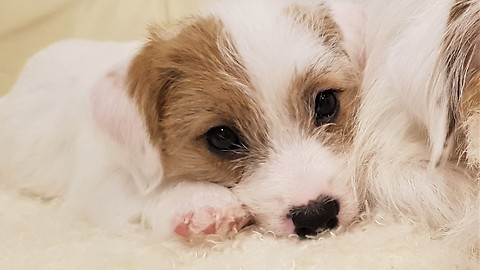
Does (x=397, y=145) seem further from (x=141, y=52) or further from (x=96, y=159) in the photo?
(x=96, y=159)

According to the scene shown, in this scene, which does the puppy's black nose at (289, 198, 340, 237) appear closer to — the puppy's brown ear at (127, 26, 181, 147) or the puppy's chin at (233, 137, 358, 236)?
the puppy's chin at (233, 137, 358, 236)

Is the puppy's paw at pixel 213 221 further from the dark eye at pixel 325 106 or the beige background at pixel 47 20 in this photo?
the beige background at pixel 47 20

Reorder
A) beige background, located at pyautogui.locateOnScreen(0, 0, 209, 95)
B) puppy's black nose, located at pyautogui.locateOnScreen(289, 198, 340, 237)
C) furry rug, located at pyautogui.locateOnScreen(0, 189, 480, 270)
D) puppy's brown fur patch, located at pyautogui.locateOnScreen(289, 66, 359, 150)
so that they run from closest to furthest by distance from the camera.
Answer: furry rug, located at pyautogui.locateOnScreen(0, 189, 480, 270), puppy's black nose, located at pyautogui.locateOnScreen(289, 198, 340, 237), puppy's brown fur patch, located at pyautogui.locateOnScreen(289, 66, 359, 150), beige background, located at pyautogui.locateOnScreen(0, 0, 209, 95)

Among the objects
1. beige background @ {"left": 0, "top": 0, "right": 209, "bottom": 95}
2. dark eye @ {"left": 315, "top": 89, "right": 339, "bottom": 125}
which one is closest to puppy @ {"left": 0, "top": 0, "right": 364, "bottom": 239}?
dark eye @ {"left": 315, "top": 89, "right": 339, "bottom": 125}

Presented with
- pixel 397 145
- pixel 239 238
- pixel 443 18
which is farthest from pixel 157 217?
pixel 443 18

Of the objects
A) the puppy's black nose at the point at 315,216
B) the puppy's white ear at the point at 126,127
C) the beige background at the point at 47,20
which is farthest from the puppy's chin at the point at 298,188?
the beige background at the point at 47,20

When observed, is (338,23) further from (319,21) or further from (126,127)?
(126,127)
